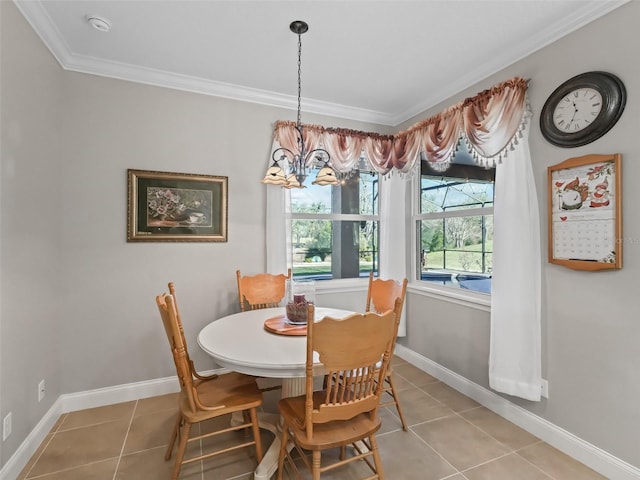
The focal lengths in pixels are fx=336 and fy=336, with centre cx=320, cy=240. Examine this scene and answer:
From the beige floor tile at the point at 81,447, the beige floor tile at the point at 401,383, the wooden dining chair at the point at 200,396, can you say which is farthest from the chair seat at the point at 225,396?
the beige floor tile at the point at 401,383

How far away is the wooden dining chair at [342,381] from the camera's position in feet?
4.79

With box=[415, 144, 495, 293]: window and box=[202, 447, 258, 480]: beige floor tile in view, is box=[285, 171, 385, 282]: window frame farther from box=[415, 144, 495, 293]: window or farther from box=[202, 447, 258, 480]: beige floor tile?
box=[202, 447, 258, 480]: beige floor tile

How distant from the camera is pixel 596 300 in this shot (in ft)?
6.48

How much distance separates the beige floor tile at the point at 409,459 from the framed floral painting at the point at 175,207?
6.74ft

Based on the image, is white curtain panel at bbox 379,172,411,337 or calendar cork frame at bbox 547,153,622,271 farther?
white curtain panel at bbox 379,172,411,337

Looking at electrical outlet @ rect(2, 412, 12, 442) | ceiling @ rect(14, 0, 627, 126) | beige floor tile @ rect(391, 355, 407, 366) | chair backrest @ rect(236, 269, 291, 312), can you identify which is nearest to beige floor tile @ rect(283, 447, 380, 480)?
chair backrest @ rect(236, 269, 291, 312)

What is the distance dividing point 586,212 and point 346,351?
65.6 inches

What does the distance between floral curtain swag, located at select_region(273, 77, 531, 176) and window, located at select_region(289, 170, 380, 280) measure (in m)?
0.29

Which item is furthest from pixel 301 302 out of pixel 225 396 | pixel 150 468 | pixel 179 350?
pixel 150 468

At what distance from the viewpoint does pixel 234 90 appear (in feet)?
9.90

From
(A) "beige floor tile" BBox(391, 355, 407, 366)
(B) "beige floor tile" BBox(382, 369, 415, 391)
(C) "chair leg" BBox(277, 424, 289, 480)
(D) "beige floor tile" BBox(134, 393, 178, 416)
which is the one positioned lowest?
(D) "beige floor tile" BBox(134, 393, 178, 416)

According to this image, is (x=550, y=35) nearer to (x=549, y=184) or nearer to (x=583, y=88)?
(x=583, y=88)

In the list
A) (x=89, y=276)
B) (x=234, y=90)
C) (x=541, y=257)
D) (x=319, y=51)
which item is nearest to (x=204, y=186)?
(x=234, y=90)

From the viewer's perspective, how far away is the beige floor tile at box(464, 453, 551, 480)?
189cm
